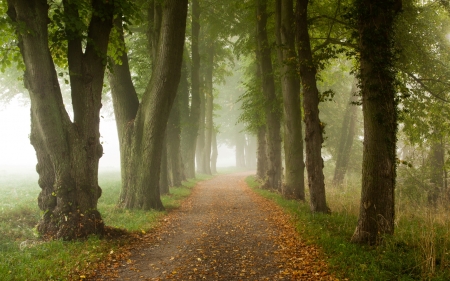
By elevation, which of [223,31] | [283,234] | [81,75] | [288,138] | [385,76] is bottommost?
[283,234]

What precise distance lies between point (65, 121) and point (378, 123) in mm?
6406

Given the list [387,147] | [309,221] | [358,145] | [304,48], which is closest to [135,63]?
[304,48]

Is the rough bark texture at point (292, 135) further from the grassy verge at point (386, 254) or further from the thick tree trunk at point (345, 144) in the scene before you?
the thick tree trunk at point (345, 144)

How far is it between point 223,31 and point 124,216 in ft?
43.7

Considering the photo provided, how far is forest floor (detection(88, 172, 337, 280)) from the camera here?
5184 mm

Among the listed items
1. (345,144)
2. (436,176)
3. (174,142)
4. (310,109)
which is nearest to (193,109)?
(174,142)

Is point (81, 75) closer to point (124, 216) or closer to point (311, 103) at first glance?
point (124, 216)

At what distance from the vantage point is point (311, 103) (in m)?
8.88

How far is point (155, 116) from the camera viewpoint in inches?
403

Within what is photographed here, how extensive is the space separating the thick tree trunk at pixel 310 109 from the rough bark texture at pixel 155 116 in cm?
390

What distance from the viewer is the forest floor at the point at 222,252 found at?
204 inches

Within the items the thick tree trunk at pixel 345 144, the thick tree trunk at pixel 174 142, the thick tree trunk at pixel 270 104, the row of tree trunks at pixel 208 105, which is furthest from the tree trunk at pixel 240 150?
the thick tree trunk at pixel 270 104

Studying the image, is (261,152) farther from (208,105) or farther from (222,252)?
(222,252)

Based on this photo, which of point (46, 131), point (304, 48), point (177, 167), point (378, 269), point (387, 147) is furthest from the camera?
point (177, 167)
